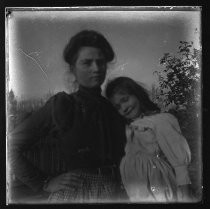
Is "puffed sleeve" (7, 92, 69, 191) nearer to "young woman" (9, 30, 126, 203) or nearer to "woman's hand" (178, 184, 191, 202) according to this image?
"young woman" (9, 30, 126, 203)

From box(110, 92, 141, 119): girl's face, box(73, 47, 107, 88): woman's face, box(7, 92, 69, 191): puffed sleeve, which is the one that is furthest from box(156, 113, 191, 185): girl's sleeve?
box(7, 92, 69, 191): puffed sleeve

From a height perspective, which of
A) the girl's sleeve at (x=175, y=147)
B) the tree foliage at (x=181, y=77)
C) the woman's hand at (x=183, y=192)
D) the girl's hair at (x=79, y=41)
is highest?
the girl's hair at (x=79, y=41)

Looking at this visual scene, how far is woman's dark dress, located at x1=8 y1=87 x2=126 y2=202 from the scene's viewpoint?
57.5 inches

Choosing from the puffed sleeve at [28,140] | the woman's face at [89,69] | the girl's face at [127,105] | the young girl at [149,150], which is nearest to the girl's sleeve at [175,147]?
the young girl at [149,150]

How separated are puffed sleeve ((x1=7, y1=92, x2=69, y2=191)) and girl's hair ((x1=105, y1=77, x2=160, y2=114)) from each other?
0.22 m

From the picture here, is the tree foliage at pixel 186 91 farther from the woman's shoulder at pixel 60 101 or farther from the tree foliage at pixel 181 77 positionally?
the woman's shoulder at pixel 60 101

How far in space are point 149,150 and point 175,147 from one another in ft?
0.34

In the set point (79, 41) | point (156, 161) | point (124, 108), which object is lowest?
point (156, 161)

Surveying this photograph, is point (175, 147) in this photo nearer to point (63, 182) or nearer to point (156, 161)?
point (156, 161)

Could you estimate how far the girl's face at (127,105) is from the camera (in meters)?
1.50

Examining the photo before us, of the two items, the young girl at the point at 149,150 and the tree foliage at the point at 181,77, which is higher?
the tree foliage at the point at 181,77

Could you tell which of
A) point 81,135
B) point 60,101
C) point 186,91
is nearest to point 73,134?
point 81,135

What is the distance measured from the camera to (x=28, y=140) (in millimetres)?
1481
